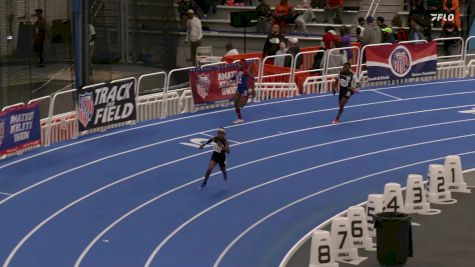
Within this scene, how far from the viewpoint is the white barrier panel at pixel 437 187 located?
25.9 meters

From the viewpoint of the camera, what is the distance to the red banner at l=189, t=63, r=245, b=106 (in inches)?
1298

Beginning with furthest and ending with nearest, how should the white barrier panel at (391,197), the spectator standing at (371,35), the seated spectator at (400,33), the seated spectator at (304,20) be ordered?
1. the seated spectator at (304,20)
2. the seated spectator at (400,33)
3. the spectator standing at (371,35)
4. the white barrier panel at (391,197)

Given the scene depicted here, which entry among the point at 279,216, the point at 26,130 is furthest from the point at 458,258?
the point at 26,130

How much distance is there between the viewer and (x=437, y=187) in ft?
85.4

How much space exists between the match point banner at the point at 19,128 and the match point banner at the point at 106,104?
1.36m

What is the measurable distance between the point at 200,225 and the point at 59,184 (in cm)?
402

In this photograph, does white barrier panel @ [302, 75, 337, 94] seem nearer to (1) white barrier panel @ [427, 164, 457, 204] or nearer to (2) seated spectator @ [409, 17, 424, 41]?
(2) seated spectator @ [409, 17, 424, 41]

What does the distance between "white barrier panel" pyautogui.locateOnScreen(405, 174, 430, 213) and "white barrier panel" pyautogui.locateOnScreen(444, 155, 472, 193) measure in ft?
4.88

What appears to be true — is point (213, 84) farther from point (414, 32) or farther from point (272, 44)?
point (414, 32)

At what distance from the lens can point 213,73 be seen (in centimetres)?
3325

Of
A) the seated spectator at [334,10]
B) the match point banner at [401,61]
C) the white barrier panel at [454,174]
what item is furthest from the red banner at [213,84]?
the seated spectator at [334,10]

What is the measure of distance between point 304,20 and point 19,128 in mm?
17136

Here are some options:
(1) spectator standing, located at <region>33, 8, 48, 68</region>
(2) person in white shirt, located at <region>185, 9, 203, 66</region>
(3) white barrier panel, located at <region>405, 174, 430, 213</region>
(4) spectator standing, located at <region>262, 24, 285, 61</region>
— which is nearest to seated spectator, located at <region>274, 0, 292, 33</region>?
(2) person in white shirt, located at <region>185, 9, 203, 66</region>

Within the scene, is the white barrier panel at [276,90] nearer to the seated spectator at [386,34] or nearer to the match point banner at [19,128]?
the seated spectator at [386,34]
